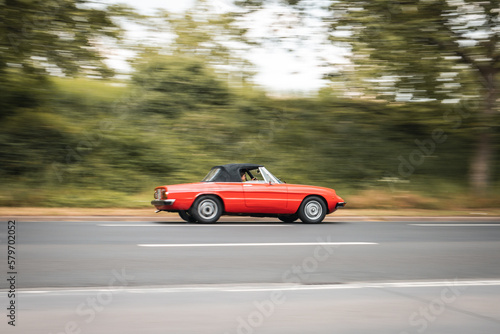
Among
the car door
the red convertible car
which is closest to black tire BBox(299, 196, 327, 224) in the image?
the red convertible car

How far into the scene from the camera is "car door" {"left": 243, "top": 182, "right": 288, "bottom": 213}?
15.1 m

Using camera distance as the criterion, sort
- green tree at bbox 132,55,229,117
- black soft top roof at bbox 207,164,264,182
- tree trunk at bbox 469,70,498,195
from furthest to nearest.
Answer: green tree at bbox 132,55,229,117 → tree trunk at bbox 469,70,498,195 → black soft top roof at bbox 207,164,264,182

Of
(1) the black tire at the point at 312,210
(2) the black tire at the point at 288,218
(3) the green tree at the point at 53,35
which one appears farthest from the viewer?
(3) the green tree at the point at 53,35

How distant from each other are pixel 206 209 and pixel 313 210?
106 inches

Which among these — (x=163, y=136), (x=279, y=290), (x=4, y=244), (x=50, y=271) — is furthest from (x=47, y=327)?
(x=163, y=136)

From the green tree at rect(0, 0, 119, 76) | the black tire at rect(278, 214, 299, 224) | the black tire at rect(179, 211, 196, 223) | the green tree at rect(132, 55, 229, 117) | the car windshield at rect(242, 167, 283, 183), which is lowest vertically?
the black tire at rect(278, 214, 299, 224)

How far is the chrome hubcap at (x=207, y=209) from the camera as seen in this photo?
14883 mm

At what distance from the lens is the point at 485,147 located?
23250 mm

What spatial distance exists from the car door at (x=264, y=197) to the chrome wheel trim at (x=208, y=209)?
31.0 inches

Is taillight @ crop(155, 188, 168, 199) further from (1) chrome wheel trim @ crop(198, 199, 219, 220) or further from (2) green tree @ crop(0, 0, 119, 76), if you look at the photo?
(2) green tree @ crop(0, 0, 119, 76)

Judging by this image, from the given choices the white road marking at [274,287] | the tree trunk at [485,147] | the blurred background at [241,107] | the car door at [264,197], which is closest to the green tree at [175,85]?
the blurred background at [241,107]

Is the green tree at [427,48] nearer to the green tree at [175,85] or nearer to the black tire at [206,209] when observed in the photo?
the green tree at [175,85]

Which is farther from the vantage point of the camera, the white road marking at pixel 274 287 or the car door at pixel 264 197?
the car door at pixel 264 197

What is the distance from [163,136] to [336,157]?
672cm
